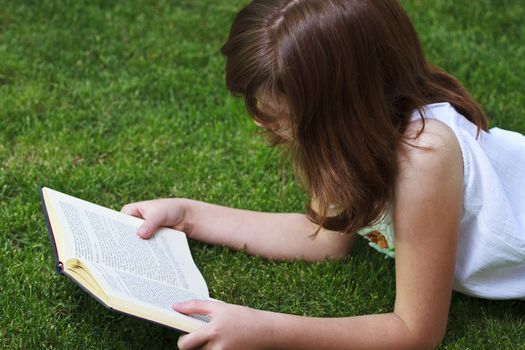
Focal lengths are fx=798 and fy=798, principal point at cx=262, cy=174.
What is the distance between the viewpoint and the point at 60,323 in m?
2.03

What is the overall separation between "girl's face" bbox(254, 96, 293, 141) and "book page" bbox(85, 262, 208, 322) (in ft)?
1.52

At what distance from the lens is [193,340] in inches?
69.6

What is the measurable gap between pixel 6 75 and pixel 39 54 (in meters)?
0.22

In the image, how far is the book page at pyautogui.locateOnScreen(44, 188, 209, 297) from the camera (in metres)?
1.96

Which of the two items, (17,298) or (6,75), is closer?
(17,298)

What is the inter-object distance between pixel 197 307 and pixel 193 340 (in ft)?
0.28

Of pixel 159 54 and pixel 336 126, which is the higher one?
pixel 336 126

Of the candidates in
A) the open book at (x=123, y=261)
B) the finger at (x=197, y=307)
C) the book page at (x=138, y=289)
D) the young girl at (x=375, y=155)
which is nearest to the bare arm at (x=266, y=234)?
the open book at (x=123, y=261)

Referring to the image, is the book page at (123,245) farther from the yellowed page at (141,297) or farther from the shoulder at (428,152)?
the shoulder at (428,152)

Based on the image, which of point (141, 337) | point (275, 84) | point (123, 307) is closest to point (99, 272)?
point (123, 307)

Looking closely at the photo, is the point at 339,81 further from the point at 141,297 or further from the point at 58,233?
the point at 58,233

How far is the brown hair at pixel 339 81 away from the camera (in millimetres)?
1738

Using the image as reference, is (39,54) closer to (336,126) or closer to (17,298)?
(17,298)

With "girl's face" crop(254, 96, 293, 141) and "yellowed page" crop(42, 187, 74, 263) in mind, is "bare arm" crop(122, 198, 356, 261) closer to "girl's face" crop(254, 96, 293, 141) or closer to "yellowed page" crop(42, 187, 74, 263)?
"yellowed page" crop(42, 187, 74, 263)
